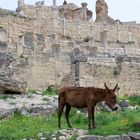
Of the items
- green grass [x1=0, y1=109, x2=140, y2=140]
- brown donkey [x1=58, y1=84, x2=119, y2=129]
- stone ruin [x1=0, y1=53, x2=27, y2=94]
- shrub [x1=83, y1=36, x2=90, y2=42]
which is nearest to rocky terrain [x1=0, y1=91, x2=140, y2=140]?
green grass [x1=0, y1=109, x2=140, y2=140]

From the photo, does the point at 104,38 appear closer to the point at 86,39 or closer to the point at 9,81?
the point at 86,39

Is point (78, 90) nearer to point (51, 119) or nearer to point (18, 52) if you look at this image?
point (51, 119)

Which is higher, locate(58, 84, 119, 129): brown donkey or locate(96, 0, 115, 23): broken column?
locate(96, 0, 115, 23): broken column

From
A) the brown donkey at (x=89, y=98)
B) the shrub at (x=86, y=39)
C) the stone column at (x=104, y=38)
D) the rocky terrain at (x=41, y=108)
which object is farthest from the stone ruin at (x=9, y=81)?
the shrub at (x=86, y=39)

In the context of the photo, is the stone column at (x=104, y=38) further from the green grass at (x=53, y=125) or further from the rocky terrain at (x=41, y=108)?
the green grass at (x=53, y=125)

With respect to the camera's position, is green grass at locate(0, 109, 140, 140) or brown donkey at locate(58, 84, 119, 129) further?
brown donkey at locate(58, 84, 119, 129)

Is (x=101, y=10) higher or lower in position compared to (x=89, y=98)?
higher

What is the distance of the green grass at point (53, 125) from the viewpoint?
1637cm

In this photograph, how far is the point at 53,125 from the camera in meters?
18.4

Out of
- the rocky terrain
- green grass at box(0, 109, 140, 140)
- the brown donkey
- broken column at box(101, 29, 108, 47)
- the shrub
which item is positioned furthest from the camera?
the shrub

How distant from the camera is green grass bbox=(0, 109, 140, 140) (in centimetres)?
1637

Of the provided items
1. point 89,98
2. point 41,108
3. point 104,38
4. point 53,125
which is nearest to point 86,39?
point 104,38

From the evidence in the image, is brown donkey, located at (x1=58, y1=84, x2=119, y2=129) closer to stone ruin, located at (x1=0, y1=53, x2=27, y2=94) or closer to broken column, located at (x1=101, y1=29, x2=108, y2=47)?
stone ruin, located at (x1=0, y1=53, x2=27, y2=94)

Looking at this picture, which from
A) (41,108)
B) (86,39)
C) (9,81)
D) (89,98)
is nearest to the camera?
(89,98)
